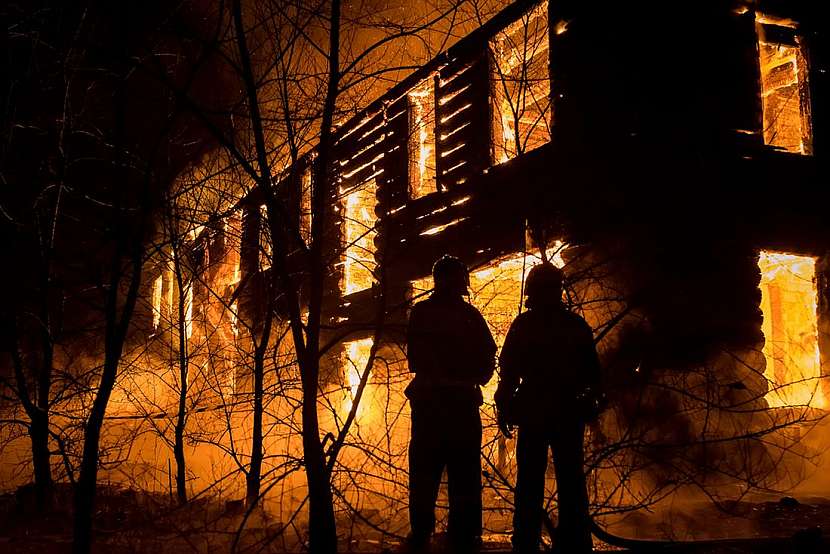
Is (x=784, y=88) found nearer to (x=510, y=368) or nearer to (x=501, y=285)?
(x=501, y=285)

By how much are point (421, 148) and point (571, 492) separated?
9.71 m

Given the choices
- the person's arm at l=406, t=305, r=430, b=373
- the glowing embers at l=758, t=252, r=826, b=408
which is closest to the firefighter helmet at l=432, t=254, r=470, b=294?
the person's arm at l=406, t=305, r=430, b=373

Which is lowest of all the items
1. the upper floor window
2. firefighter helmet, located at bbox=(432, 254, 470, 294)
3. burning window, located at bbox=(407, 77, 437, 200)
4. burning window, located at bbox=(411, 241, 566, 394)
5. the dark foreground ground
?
the dark foreground ground

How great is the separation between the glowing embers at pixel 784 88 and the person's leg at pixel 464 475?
6.76 metres

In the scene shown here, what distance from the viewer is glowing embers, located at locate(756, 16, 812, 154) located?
9344mm

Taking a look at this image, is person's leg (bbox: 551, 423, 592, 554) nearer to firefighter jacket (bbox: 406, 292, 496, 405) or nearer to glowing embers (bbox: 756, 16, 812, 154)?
firefighter jacket (bbox: 406, 292, 496, 405)

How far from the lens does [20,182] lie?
862cm

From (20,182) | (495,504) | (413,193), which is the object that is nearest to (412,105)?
(413,193)

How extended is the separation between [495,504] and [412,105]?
8.36 m

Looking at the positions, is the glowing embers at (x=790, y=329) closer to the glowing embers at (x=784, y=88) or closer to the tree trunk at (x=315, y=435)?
the glowing embers at (x=784, y=88)

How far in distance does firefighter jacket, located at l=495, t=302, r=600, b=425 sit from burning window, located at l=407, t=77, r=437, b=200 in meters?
8.67

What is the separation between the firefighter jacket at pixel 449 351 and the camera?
473 centimetres

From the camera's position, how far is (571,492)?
4312 mm

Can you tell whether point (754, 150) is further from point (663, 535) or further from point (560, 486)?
point (560, 486)
